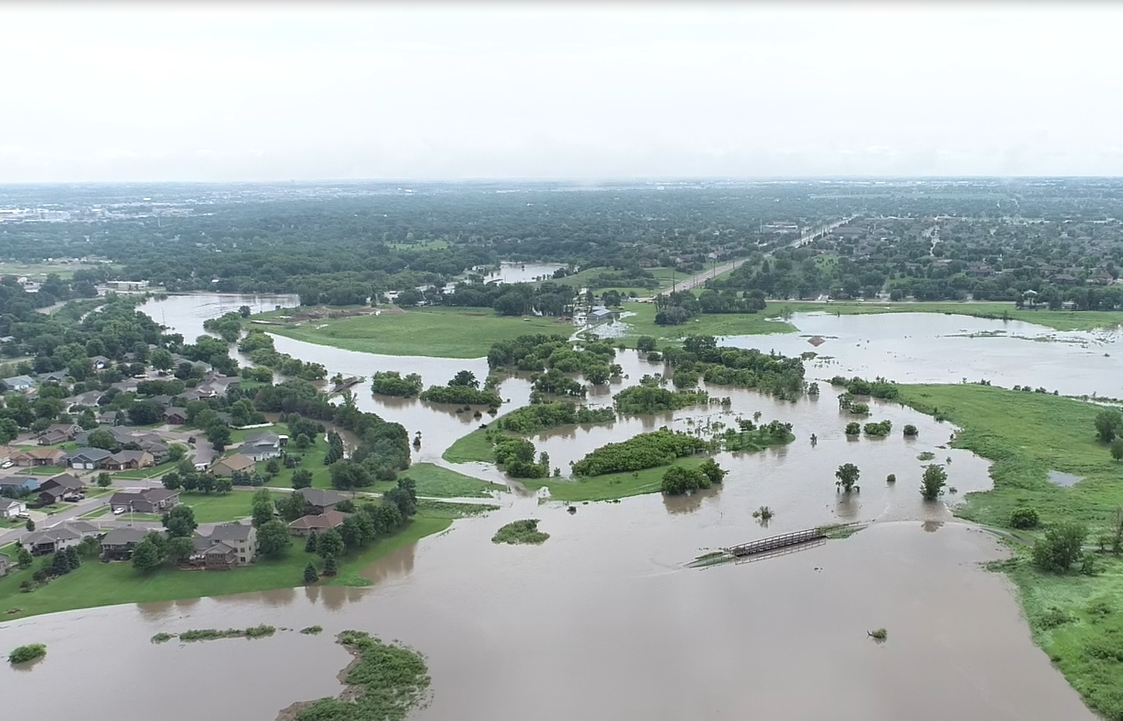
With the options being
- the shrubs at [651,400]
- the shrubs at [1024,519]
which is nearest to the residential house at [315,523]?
the shrubs at [651,400]

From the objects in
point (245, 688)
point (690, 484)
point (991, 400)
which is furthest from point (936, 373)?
point (245, 688)

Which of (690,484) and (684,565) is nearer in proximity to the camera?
(684,565)

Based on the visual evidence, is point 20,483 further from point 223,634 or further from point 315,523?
point 223,634

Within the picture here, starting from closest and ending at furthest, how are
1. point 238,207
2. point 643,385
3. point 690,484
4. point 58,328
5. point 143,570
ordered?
point 143,570
point 690,484
point 643,385
point 58,328
point 238,207

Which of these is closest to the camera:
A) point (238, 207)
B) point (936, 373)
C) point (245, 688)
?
point (245, 688)

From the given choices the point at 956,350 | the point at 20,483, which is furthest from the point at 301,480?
the point at 956,350

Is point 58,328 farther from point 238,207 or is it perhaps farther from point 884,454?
point 238,207
